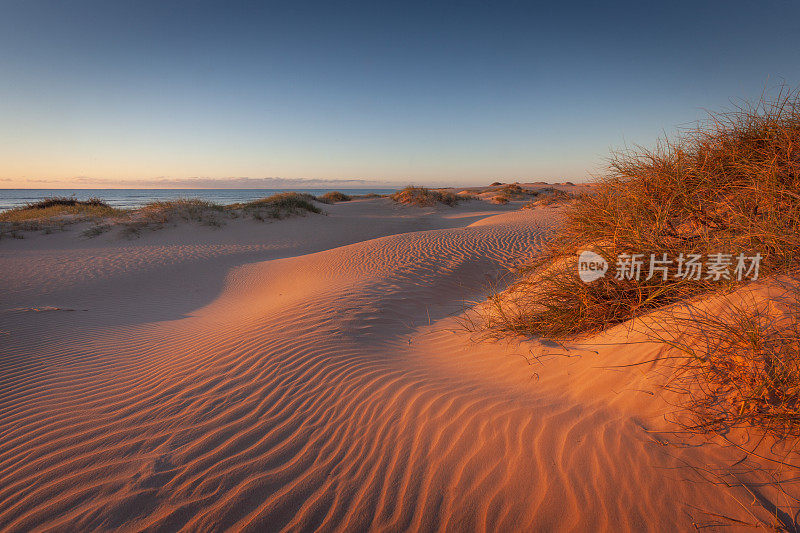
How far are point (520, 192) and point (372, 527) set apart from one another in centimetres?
3646

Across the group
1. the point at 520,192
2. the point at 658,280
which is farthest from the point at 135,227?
the point at 520,192

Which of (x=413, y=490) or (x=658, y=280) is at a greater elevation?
(x=658, y=280)

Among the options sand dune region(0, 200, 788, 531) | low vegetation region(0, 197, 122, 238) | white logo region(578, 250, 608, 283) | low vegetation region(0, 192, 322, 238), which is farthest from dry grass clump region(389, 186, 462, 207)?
white logo region(578, 250, 608, 283)

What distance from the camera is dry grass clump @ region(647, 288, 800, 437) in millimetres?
1913

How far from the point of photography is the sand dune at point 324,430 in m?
1.91

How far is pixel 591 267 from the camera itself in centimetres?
360

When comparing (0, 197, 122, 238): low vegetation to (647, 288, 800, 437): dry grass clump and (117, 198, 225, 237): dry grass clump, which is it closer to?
(117, 198, 225, 237): dry grass clump

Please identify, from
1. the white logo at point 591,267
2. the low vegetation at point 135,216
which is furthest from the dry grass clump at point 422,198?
the white logo at point 591,267

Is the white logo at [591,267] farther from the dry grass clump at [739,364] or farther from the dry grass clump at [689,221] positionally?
the dry grass clump at [739,364]

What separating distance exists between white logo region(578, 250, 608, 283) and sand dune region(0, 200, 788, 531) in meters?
0.87

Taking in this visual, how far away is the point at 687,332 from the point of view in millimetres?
2486

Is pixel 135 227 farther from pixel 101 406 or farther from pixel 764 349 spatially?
pixel 764 349

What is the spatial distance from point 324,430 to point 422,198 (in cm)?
2263

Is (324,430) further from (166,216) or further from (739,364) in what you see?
(166,216)
